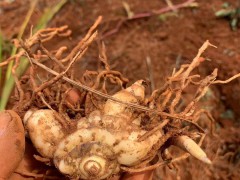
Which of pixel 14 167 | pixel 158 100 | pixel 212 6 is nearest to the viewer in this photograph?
pixel 14 167

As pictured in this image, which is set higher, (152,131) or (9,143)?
(9,143)

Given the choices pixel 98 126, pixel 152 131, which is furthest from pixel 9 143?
pixel 152 131

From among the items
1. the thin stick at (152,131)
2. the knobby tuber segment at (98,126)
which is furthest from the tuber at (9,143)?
the thin stick at (152,131)

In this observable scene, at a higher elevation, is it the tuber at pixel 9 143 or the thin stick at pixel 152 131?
the tuber at pixel 9 143

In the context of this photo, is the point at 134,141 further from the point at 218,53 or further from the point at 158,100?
the point at 218,53

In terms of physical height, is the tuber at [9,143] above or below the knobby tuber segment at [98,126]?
above

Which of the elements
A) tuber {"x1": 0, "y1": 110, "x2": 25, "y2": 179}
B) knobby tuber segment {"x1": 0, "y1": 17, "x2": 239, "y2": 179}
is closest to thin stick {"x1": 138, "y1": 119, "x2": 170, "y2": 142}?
knobby tuber segment {"x1": 0, "y1": 17, "x2": 239, "y2": 179}

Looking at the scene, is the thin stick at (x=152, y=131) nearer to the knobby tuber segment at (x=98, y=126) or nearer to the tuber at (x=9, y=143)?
the knobby tuber segment at (x=98, y=126)

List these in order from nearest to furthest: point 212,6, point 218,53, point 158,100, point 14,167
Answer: point 14,167, point 158,100, point 218,53, point 212,6

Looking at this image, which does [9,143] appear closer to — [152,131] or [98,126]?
[98,126]

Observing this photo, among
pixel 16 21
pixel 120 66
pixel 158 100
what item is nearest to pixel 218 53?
pixel 120 66

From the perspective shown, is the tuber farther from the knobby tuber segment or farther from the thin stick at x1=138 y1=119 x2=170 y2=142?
the thin stick at x1=138 y1=119 x2=170 y2=142
